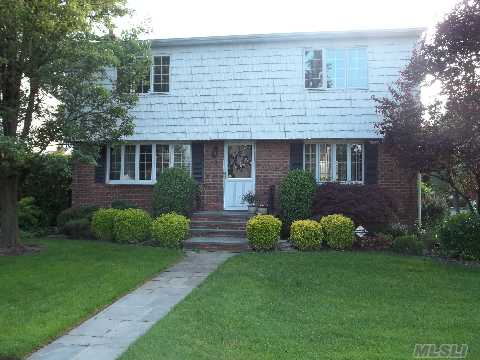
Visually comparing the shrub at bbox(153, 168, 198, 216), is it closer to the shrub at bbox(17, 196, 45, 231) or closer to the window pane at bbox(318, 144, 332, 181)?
the window pane at bbox(318, 144, 332, 181)

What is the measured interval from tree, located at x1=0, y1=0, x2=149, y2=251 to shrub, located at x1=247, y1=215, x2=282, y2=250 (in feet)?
12.4

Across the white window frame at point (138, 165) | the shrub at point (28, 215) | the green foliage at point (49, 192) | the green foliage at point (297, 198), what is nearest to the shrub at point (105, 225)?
the white window frame at point (138, 165)

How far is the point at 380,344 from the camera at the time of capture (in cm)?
530

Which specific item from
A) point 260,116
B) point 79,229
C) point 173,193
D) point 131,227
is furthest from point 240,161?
point 79,229

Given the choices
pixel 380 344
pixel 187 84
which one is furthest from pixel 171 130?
pixel 380 344

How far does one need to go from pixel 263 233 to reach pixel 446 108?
191 inches

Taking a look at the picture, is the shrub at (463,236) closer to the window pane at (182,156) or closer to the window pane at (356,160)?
the window pane at (356,160)

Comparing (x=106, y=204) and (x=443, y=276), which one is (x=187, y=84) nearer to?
(x=106, y=204)

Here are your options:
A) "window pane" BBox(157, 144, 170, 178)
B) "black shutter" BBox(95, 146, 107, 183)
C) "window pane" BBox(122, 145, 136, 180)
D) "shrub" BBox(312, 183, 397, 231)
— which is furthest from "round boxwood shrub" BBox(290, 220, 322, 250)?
"black shutter" BBox(95, 146, 107, 183)

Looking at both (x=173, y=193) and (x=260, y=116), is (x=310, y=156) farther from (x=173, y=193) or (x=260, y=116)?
(x=173, y=193)

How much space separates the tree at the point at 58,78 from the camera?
31.7ft

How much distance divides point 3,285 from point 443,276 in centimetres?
748

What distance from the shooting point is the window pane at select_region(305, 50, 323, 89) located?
1487 cm

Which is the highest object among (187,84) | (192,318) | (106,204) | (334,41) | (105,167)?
(334,41)
